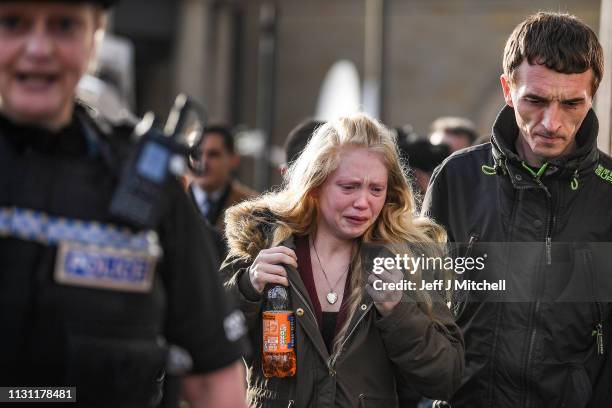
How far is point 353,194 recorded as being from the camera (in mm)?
4410

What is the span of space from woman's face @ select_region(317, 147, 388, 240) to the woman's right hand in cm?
24

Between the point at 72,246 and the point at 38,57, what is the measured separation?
1.34ft

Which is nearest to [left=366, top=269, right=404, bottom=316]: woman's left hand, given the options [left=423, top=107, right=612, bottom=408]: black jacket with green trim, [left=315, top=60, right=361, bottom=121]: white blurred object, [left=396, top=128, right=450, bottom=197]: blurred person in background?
[left=423, top=107, right=612, bottom=408]: black jacket with green trim

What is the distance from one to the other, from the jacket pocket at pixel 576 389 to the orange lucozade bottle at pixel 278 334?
964mm

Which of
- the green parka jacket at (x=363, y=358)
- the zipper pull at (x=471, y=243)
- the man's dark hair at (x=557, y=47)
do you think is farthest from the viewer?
the zipper pull at (x=471, y=243)

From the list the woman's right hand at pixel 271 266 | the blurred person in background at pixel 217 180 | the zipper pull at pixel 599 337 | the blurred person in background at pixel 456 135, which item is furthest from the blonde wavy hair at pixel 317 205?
the blurred person in background at pixel 456 135

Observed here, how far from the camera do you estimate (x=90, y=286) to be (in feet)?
8.32

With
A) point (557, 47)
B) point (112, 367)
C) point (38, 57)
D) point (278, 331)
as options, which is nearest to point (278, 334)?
point (278, 331)

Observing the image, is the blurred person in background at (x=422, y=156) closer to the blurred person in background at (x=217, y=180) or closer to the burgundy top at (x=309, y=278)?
the blurred person in background at (x=217, y=180)

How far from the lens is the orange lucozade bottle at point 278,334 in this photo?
13.5ft

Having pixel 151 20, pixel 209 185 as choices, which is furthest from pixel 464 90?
pixel 209 185

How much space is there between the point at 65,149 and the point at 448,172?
7.34 feet

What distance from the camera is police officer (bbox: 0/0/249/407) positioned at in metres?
2.50

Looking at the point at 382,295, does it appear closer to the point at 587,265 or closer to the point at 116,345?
the point at 587,265
